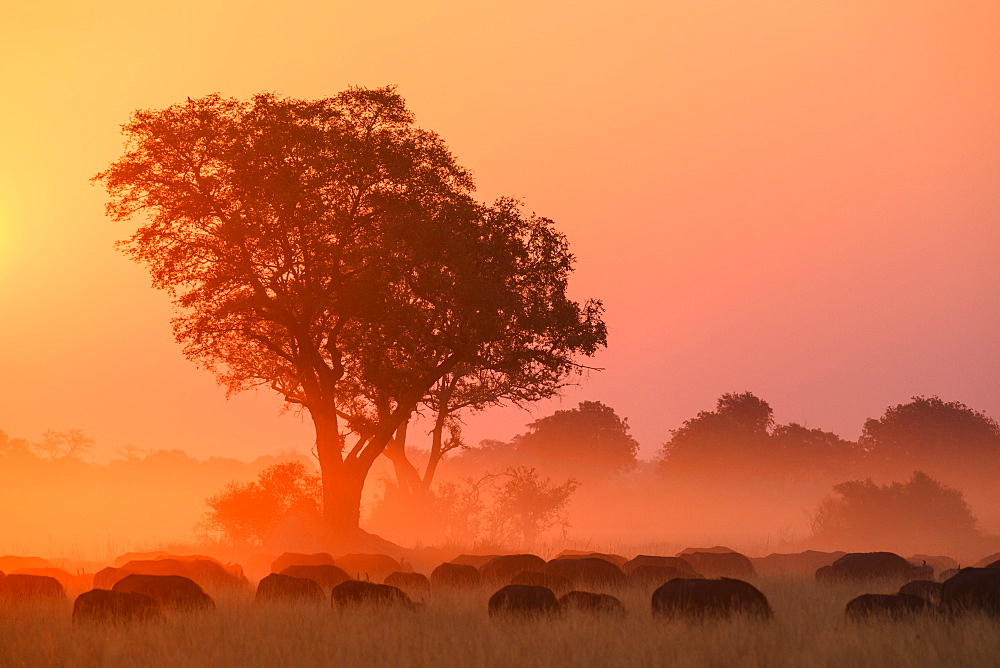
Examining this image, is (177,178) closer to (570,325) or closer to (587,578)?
(570,325)

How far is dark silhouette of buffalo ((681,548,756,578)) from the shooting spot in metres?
23.3

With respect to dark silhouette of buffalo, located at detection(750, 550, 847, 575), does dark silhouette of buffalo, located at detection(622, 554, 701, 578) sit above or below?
above

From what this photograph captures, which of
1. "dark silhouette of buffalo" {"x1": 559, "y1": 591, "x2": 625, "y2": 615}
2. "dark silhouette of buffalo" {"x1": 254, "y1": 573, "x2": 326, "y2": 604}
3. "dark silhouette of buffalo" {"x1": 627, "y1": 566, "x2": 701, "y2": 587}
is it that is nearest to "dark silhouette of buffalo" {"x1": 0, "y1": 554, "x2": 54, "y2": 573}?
"dark silhouette of buffalo" {"x1": 254, "y1": 573, "x2": 326, "y2": 604}

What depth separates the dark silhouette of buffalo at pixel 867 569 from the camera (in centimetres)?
2214

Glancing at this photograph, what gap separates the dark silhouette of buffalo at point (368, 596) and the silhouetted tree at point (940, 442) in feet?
237

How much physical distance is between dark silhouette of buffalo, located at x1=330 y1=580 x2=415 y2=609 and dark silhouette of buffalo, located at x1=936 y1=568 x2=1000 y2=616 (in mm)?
9637

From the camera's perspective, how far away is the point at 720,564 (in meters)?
23.7

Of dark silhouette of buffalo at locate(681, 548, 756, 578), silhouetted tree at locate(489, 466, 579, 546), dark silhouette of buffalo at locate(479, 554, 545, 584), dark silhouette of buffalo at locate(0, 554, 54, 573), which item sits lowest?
dark silhouette of buffalo at locate(681, 548, 756, 578)

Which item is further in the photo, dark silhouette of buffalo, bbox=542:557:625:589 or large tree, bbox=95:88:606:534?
large tree, bbox=95:88:606:534

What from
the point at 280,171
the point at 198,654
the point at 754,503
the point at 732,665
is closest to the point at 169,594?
the point at 198,654

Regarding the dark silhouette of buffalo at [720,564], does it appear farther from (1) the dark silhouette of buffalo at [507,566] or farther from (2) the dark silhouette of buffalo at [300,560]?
(2) the dark silhouette of buffalo at [300,560]

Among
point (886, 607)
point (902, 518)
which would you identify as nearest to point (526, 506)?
point (902, 518)

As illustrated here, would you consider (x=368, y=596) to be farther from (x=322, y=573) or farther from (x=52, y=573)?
(x=52, y=573)

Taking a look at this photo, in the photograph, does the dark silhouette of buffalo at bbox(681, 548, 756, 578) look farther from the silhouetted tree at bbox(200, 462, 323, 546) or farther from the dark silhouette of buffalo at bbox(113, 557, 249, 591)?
the silhouetted tree at bbox(200, 462, 323, 546)
